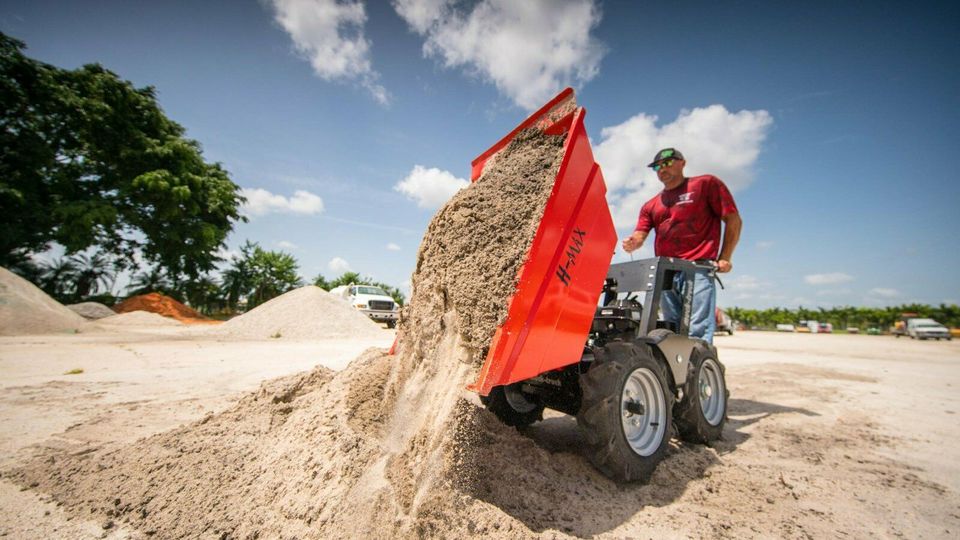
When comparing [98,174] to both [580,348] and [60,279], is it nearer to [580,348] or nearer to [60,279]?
[60,279]

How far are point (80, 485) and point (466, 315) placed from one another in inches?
86.2

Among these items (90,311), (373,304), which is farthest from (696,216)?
(90,311)

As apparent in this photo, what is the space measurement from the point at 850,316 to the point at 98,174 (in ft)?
272

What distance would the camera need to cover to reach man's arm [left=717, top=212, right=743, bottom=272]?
11.7 feet

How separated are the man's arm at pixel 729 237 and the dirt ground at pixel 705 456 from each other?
1.58 meters

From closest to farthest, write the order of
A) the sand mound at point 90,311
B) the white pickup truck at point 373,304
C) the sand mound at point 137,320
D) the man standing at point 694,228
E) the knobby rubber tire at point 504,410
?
the knobby rubber tire at point 504,410 < the man standing at point 694,228 < the sand mound at point 137,320 < the sand mound at point 90,311 < the white pickup truck at point 373,304

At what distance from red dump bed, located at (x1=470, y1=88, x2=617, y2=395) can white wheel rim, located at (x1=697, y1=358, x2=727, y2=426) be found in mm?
1828

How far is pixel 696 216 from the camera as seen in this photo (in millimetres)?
3678

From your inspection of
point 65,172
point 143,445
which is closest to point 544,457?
point 143,445

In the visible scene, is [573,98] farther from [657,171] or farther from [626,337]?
[657,171]

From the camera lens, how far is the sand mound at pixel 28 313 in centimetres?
949

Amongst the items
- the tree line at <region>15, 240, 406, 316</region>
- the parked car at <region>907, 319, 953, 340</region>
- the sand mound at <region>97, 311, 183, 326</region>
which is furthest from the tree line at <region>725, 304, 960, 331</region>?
the sand mound at <region>97, 311, 183, 326</region>

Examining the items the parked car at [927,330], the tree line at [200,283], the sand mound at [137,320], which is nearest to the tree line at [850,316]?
the parked car at [927,330]

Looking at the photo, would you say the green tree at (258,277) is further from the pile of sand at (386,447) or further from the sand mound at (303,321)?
the pile of sand at (386,447)
